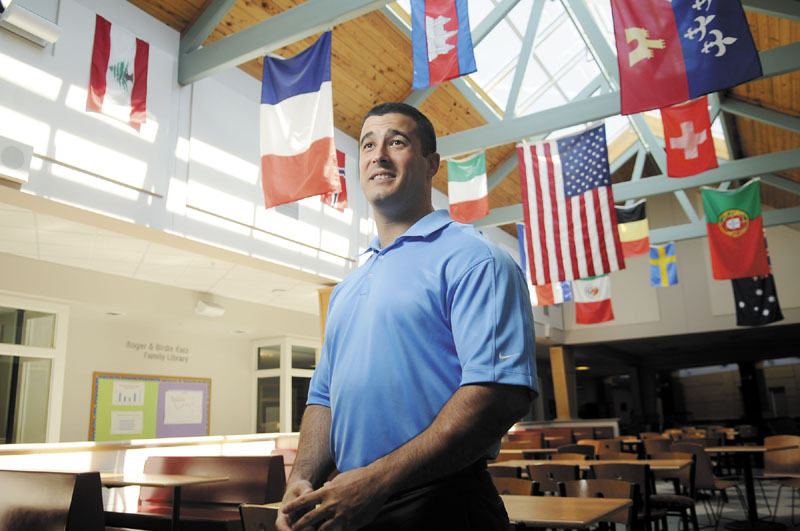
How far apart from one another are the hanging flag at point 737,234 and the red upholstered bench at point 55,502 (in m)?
8.73

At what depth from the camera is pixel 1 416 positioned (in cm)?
863

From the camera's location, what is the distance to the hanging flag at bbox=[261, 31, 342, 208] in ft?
18.8

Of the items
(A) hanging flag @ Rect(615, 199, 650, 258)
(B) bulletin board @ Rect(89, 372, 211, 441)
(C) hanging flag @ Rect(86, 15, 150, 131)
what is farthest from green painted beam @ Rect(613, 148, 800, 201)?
(B) bulletin board @ Rect(89, 372, 211, 441)

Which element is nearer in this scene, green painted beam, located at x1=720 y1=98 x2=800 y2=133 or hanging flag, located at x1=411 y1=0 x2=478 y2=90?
hanging flag, located at x1=411 y1=0 x2=478 y2=90

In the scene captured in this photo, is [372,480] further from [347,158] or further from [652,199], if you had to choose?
[652,199]

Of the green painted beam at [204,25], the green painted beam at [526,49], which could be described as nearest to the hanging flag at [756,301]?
the green painted beam at [526,49]

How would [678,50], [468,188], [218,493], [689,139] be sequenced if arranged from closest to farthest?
[678,50] < [218,493] < [689,139] < [468,188]

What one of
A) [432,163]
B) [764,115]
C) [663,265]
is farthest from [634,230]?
[432,163]

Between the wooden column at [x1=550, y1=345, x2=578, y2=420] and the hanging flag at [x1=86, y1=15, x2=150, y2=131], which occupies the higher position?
the hanging flag at [x1=86, y1=15, x2=150, y2=131]

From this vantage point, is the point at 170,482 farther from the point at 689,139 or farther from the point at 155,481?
the point at 689,139

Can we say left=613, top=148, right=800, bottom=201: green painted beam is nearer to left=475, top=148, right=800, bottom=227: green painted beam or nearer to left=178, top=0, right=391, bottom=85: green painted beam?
left=475, top=148, right=800, bottom=227: green painted beam

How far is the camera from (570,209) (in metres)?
7.41

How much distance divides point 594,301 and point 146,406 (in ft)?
26.5

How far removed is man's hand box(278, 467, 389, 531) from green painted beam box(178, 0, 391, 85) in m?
5.36
